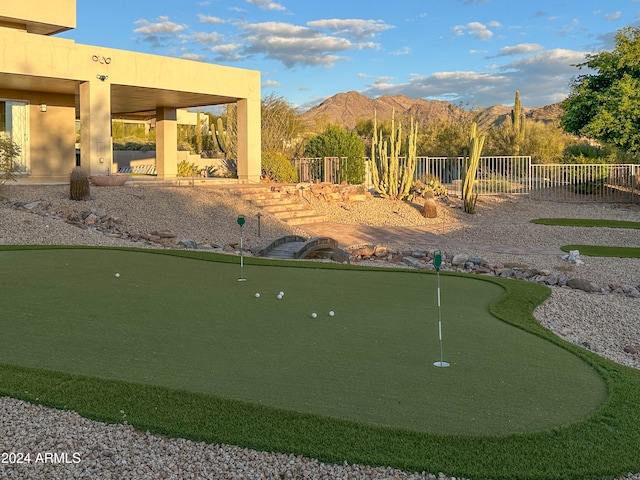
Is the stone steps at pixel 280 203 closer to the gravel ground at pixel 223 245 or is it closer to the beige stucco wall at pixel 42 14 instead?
the gravel ground at pixel 223 245

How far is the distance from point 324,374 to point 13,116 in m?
22.5

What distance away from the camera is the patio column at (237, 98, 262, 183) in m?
26.4

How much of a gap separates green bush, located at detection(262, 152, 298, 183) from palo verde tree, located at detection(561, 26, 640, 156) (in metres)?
11.9

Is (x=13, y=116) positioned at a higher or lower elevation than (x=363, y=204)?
higher

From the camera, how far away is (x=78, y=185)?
59.9 feet

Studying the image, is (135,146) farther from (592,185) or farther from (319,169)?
(592,185)

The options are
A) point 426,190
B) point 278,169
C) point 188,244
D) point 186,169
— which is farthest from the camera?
point 186,169

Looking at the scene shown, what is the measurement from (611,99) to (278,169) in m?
13.5

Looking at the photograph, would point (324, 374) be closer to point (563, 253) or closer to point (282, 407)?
point (282, 407)

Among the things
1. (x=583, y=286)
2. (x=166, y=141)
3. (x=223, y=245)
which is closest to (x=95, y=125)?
(x=223, y=245)

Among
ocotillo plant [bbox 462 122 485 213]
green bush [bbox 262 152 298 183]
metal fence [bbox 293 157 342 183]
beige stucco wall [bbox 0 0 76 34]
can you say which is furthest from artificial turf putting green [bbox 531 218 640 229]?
beige stucco wall [bbox 0 0 76 34]

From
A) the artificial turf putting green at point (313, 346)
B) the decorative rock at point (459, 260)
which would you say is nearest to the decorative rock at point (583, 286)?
the artificial turf putting green at point (313, 346)

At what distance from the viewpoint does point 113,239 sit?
49.8ft

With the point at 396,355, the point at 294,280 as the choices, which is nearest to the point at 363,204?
the point at 294,280
